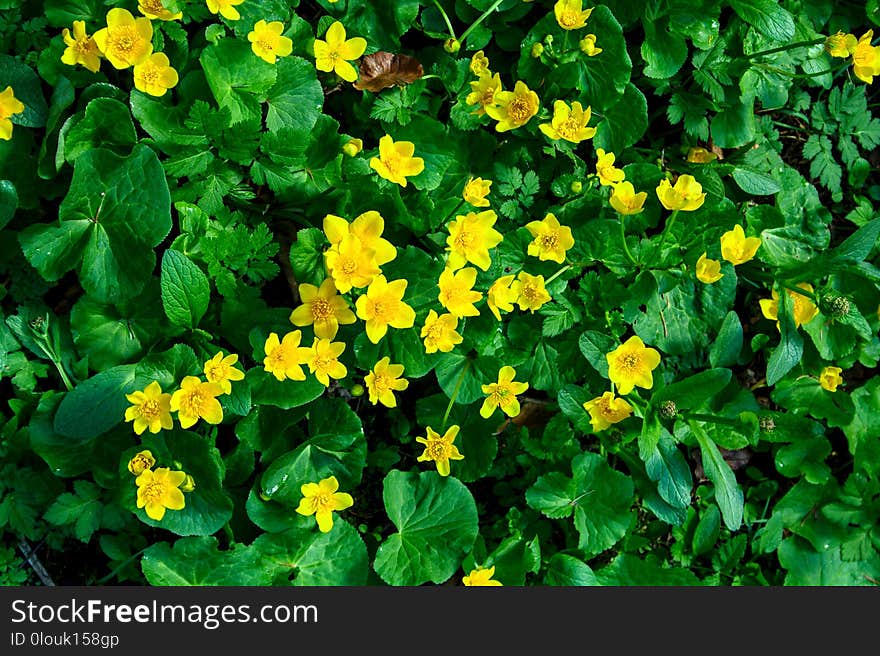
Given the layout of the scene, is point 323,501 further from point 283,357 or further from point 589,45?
point 589,45

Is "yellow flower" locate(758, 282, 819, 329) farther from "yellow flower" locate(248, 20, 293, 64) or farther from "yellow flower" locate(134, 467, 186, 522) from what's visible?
"yellow flower" locate(134, 467, 186, 522)

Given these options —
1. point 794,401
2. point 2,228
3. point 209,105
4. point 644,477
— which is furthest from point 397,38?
point 794,401

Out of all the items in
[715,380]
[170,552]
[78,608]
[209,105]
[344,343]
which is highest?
[209,105]

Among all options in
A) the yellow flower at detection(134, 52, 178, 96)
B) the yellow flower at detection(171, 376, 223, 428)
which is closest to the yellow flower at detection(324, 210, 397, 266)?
the yellow flower at detection(171, 376, 223, 428)

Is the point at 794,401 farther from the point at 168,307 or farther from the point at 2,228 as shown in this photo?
the point at 2,228

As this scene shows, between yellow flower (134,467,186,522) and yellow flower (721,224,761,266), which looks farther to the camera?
yellow flower (721,224,761,266)

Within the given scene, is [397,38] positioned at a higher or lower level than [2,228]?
higher

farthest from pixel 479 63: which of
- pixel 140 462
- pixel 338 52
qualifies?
pixel 140 462

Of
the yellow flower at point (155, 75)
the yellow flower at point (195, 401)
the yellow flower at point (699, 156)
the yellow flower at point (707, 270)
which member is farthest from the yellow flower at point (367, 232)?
the yellow flower at point (699, 156)
